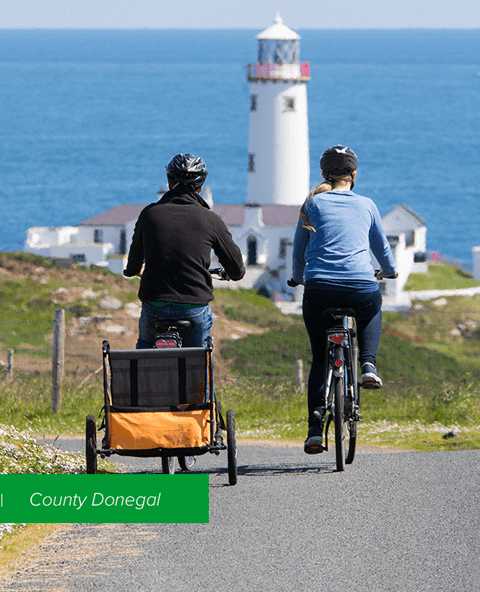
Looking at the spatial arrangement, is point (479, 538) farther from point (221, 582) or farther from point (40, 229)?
point (40, 229)

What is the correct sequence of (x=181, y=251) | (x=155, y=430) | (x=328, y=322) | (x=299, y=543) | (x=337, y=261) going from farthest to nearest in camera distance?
(x=328, y=322) → (x=337, y=261) → (x=181, y=251) → (x=155, y=430) → (x=299, y=543)

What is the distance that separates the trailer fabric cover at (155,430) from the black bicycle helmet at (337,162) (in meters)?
2.04

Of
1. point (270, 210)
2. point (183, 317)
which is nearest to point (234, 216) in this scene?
point (270, 210)

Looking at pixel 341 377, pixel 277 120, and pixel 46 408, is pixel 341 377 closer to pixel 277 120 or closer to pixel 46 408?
pixel 46 408

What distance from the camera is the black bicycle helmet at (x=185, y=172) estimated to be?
21.0 ft

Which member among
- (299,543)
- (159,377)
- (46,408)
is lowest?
(46,408)

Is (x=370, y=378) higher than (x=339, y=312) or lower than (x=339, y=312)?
lower

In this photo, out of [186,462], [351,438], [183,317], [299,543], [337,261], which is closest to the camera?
[299,543]

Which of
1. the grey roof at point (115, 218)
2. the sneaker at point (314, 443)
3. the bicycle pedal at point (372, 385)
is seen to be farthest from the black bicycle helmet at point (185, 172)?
the grey roof at point (115, 218)

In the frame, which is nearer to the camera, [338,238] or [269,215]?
[338,238]

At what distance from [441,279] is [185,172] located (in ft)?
215

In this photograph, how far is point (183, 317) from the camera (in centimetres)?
639

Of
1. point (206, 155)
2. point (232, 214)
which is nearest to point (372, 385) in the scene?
point (232, 214)

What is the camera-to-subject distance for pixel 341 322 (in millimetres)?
6570
